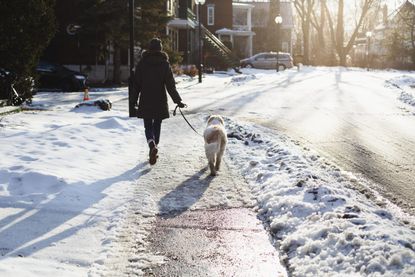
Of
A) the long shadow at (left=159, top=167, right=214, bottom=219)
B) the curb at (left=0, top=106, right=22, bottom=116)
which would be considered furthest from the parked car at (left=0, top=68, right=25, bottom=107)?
the long shadow at (left=159, top=167, right=214, bottom=219)

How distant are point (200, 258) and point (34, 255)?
137 cm

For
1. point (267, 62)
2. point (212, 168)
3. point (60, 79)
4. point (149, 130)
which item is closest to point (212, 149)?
point (212, 168)

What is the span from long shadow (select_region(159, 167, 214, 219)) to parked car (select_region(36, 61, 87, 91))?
1723cm

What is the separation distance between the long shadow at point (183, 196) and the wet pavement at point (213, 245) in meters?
0.13

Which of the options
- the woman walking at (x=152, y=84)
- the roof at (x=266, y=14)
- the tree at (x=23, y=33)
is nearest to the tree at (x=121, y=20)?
the tree at (x=23, y=33)

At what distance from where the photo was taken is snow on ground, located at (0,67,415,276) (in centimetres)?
405

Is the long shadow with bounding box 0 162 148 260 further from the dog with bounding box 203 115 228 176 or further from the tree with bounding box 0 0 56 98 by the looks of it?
the tree with bounding box 0 0 56 98

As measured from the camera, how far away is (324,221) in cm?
476

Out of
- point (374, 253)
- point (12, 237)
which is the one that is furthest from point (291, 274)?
point (12, 237)

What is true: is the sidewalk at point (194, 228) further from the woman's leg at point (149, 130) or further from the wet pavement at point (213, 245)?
the woman's leg at point (149, 130)

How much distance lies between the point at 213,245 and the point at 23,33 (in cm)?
884

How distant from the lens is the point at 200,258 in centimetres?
429

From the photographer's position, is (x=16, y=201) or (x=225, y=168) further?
(x=225, y=168)

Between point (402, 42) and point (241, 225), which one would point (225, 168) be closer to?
point (241, 225)
